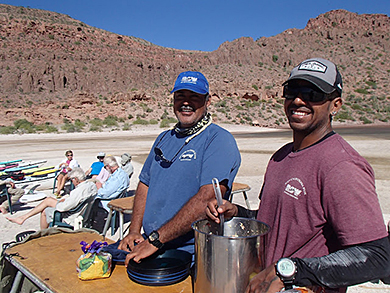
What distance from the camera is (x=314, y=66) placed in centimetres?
168

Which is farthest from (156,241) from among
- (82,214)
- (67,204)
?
(82,214)

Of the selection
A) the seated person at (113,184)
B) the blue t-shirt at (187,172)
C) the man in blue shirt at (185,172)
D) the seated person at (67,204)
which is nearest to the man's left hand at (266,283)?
the man in blue shirt at (185,172)

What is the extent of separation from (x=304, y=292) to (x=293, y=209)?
A: 385 mm

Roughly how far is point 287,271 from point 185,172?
1.08 metres

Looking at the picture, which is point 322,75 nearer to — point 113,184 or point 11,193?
point 113,184

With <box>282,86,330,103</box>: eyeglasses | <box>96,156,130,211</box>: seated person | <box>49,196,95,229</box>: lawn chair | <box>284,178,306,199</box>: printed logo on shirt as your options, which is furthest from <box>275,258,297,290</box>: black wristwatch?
<box>96,156,130,211</box>: seated person

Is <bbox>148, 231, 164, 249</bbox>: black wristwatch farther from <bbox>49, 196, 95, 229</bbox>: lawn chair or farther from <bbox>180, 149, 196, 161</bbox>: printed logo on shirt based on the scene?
<bbox>49, 196, 95, 229</bbox>: lawn chair

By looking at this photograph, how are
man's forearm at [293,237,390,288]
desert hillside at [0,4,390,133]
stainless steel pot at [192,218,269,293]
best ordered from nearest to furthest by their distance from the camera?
1. man's forearm at [293,237,390,288]
2. stainless steel pot at [192,218,269,293]
3. desert hillside at [0,4,390,133]

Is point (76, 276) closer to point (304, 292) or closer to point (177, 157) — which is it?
point (177, 157)

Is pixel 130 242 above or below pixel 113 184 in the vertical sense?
above

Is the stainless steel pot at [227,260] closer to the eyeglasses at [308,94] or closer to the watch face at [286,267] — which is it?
the watch face at [286,267]

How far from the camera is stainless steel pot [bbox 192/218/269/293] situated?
1.54 m

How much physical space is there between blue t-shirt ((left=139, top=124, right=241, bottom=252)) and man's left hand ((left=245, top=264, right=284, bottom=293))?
33.0 inches

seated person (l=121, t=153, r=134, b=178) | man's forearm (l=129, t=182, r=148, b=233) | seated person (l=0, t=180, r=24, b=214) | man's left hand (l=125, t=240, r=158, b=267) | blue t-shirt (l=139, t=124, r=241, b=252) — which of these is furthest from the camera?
seated person (l=121, t=153, r=134, b=178)
